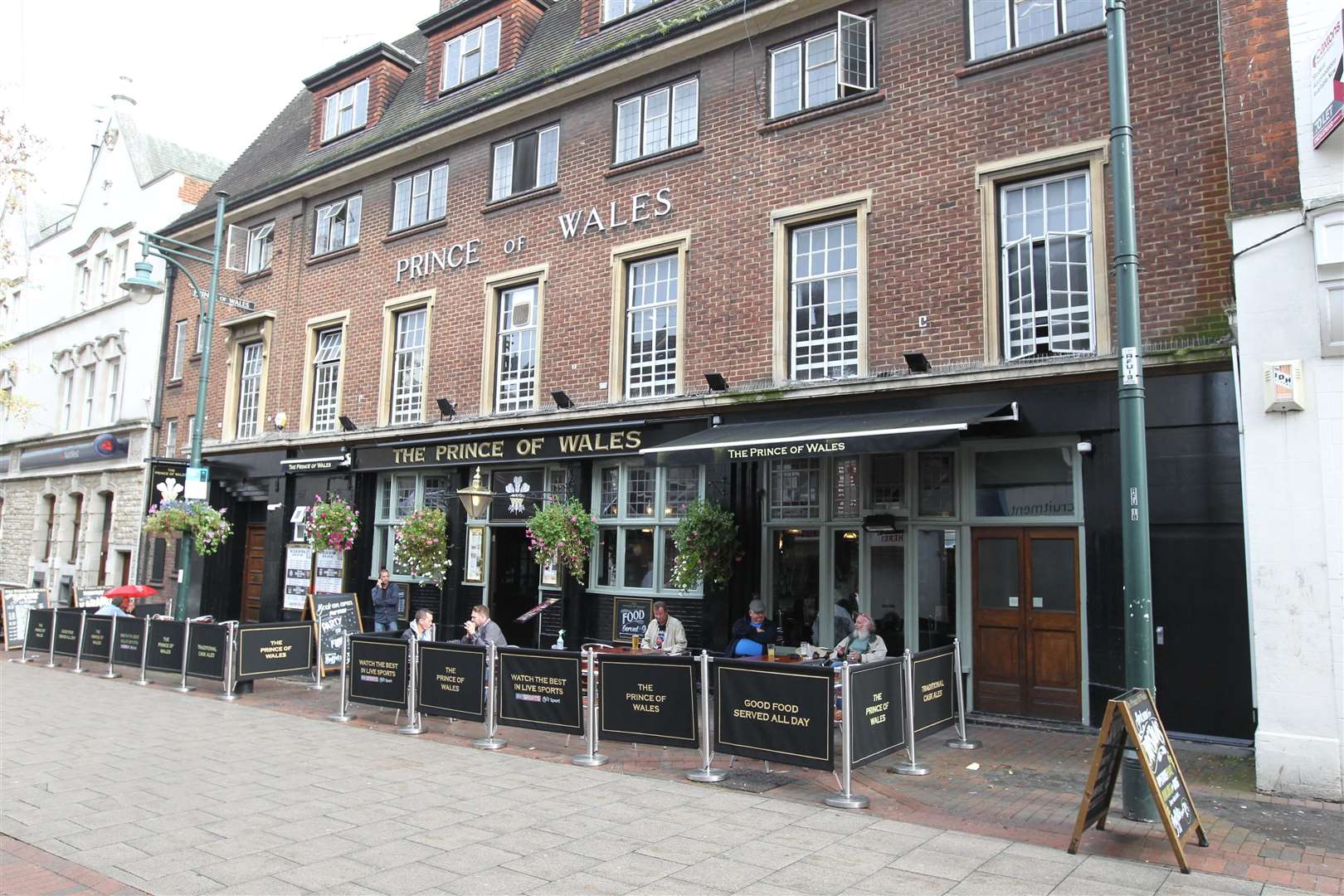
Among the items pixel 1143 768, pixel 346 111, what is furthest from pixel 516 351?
pixel 1143 768

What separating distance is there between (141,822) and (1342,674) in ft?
31.2

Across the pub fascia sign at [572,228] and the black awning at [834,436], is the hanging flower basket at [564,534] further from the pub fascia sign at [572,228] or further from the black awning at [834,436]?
the pub fascia sign at [572,228]

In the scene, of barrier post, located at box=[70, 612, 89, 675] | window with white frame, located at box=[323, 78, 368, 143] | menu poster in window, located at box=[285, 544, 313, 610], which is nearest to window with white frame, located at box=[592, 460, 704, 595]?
menu poster in window, located at box=[285, 544, 313, 610]

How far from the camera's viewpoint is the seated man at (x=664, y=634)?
38.5 ft

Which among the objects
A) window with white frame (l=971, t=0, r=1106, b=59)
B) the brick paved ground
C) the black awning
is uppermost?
window with white frame (l=971, t=0, r=1106, b=59)

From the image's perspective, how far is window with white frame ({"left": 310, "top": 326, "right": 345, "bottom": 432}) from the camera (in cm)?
1891

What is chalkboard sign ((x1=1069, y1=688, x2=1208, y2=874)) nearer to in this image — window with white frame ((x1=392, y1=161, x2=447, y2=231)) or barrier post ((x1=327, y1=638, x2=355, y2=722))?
barrier post ((x1=327, y1=638, x2=355, y2=722))

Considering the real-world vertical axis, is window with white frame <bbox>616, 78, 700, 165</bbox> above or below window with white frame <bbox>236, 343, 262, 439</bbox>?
above

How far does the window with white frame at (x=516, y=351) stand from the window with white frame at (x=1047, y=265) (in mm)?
7983

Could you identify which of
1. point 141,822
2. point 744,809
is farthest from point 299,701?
point 744,809

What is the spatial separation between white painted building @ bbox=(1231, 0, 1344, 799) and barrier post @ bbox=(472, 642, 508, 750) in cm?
705

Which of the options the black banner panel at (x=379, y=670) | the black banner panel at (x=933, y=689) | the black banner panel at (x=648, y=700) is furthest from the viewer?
the black banner panel at (x=379, y=670)

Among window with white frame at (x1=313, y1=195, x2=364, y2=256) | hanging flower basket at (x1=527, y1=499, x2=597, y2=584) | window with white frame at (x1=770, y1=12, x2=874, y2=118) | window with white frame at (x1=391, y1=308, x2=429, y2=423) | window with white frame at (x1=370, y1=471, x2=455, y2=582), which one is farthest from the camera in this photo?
window with white frame at (x1=313, y1=195, x2=364, y2=256)

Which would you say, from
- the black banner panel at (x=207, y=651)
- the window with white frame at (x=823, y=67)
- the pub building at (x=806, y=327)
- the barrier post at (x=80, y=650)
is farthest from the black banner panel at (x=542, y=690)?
the barrier post at (x=80, y=650)
